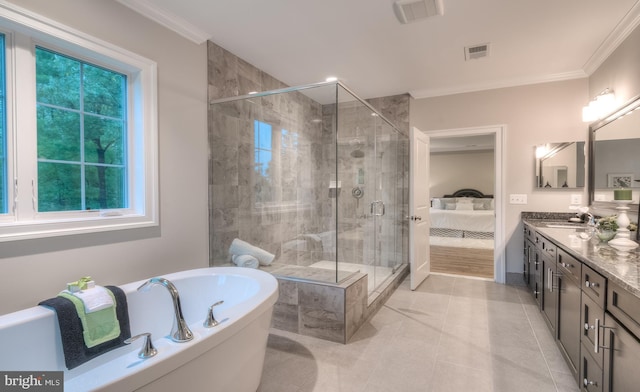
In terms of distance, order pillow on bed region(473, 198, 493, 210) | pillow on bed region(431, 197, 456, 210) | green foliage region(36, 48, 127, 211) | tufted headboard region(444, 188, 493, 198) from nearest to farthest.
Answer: green foliage region(36, 48, 127, 211)
pillow on bed region(473, 198, 493, 210)
pillow on bed region(431, 197, 456, 210)
tufted headboard region(444, 188, 493, 198)

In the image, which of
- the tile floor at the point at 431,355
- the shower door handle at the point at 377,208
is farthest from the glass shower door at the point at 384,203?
the tile floor at the point at 431,355

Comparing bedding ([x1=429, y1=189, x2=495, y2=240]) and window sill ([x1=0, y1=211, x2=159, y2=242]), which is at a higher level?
window sill ([x1=0, y1=211, x2=159, y2=242])

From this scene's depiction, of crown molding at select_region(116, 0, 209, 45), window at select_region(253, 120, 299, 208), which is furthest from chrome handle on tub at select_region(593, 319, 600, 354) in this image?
crown molding at select_region(116, 0, 209, 45)

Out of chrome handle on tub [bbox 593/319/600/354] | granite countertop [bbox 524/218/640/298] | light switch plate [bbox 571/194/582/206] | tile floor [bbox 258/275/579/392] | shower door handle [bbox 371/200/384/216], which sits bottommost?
tile floor [bbox 258/275/579/392]

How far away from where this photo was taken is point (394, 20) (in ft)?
8.03

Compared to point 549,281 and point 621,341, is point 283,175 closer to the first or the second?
point 549,281

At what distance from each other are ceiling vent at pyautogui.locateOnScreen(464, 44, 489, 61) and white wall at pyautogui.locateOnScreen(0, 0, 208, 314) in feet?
8.04

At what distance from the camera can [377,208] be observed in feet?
12.8

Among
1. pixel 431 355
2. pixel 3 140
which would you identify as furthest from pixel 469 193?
pixel 3 140

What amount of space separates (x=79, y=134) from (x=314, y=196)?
241 cm

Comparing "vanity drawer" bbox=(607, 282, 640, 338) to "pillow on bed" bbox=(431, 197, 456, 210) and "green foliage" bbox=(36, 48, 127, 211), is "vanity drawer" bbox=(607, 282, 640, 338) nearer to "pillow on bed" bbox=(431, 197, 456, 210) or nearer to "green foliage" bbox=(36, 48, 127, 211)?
"green foliage" bbox=(36, 48, 127, 211)

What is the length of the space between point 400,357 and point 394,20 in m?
2.54

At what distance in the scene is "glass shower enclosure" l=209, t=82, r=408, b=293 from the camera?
116 inches

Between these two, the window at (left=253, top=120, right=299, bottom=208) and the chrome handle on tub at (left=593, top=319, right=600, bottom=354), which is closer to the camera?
the chrome handle on tub at (left=593, top=319, right=600, bottom=354)
